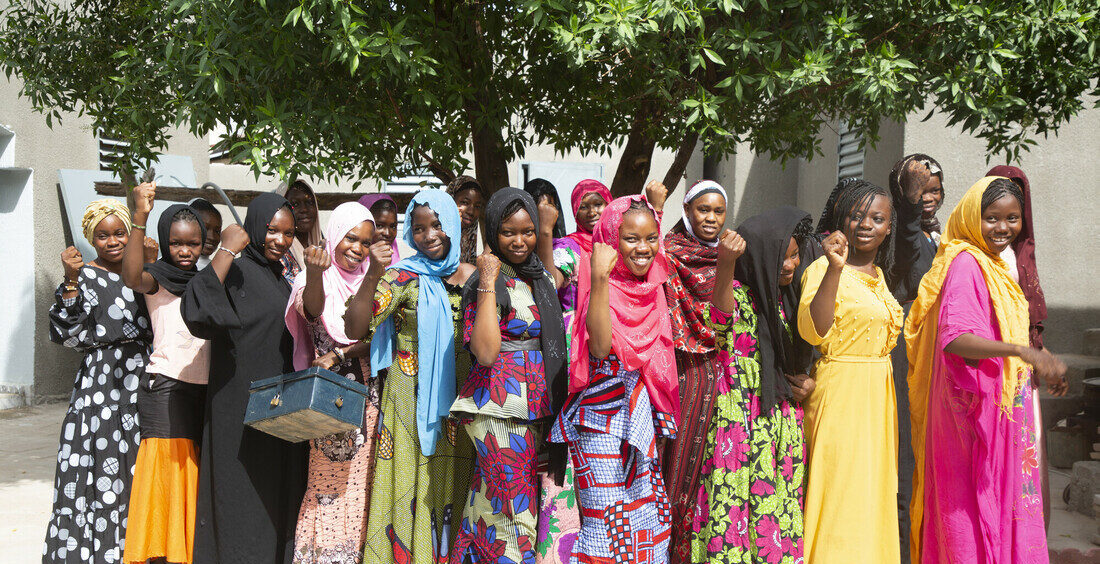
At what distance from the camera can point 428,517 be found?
3426 millimetres

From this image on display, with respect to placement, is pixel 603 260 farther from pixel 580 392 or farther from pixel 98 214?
pixel 98 214

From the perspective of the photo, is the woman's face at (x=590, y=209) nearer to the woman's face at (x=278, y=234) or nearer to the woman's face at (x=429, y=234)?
the woman's face at (x=429, y=234)

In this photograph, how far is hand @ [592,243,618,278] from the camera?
3055 millimetres

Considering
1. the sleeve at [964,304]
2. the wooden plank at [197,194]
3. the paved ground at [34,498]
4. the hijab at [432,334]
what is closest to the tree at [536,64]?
the hijab at [432,334]

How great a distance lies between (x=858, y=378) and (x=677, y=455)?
30.0 inches

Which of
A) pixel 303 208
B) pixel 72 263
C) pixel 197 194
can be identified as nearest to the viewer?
pixel 72 263

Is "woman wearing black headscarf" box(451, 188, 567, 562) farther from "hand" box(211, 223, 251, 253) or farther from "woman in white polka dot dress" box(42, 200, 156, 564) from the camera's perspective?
"woman in white polka dot dress" box(42, 200, 156, 564)

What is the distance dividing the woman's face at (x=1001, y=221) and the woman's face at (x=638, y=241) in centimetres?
126

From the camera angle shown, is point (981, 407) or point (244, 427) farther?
point (244, 427)

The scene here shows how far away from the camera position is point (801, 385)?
3.38 meters

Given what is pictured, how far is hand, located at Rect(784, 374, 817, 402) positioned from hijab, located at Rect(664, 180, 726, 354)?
14.4 inches

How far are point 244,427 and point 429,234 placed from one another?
3.67 feet

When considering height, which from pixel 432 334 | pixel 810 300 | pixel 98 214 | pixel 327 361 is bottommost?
pixel 327 361

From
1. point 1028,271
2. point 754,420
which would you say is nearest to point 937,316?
point 1028,271
